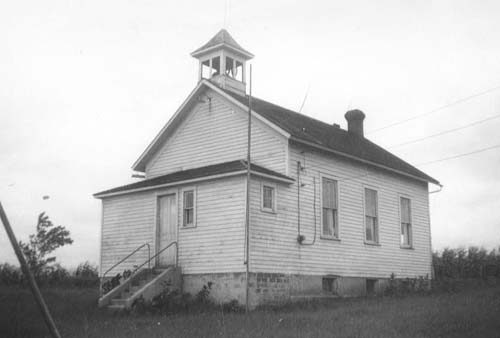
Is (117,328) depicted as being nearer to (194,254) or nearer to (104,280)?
(194,254)

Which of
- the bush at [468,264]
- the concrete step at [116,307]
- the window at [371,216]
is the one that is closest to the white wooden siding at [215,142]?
the window at [371,216]

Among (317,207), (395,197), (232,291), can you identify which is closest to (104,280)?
(232,291)

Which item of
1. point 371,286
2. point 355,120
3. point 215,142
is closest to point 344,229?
point 371,286

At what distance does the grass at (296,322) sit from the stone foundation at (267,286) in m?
0.91

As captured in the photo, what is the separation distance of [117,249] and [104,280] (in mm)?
1257

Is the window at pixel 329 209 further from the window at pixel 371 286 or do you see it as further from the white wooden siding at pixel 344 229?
the window at pixel 371 286

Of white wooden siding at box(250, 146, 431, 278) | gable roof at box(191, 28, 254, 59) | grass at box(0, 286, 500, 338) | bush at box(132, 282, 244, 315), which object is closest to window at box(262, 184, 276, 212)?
white wooden siding at box(250, 146, 431, 278)

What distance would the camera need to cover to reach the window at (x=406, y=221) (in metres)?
27.5

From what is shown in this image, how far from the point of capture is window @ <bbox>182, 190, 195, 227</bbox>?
2170 cm

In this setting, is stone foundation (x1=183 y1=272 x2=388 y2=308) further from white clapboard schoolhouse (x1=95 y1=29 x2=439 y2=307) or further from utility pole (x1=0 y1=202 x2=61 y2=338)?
utility pole (x1=0 y1=202 x2=61 y2=338)

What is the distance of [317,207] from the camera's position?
22547mm

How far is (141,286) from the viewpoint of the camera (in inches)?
827

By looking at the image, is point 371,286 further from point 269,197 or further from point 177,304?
point 177,304

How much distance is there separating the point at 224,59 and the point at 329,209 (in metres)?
7.55
